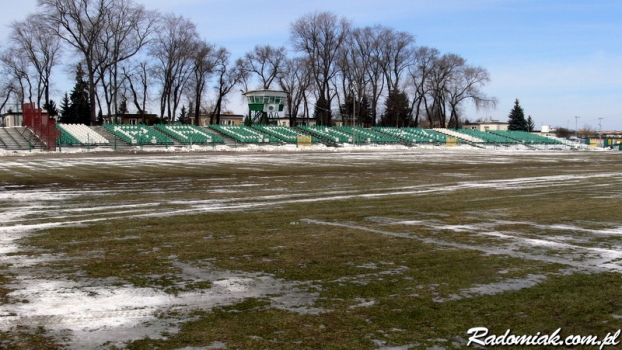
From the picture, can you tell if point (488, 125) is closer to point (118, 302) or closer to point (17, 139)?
point (17, 139)

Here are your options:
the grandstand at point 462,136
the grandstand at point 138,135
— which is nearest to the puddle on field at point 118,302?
the grandstand at point 138,135

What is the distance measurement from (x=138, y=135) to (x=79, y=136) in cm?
524

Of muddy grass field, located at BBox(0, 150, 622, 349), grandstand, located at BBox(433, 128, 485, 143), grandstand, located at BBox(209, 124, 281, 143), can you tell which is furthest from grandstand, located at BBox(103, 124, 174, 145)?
grandstand, located at BBox(433, 128, 485, 143)

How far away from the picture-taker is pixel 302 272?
6.45m

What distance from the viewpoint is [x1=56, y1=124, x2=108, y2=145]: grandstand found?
48.2 metres

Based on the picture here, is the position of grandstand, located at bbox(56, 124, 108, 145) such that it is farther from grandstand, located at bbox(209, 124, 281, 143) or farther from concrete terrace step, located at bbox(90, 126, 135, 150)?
grandstand, located at bbox(209, 124, 281, 143)

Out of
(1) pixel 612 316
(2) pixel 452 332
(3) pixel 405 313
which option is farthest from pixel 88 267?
(1) pixel 612 316

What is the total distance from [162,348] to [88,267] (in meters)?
2.94

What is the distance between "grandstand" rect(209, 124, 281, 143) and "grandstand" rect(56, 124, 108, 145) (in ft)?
45.8

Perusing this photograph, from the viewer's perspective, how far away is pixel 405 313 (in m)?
4.93

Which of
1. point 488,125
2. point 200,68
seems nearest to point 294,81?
point 200,68

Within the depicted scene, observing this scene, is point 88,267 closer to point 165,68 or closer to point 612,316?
point 612,316

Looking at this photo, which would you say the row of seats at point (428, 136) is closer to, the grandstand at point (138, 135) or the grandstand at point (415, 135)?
the grandstand at point (415, 135)

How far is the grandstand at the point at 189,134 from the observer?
55.2 m
